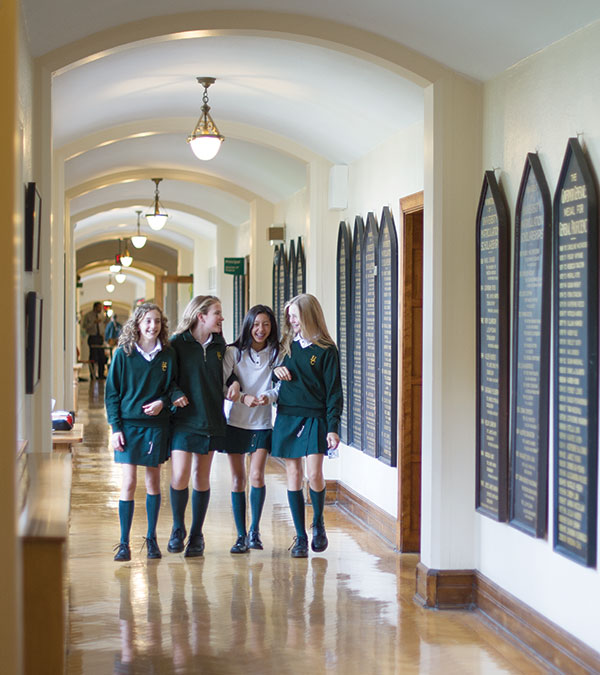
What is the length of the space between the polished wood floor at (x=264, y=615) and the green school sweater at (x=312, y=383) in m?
0.99

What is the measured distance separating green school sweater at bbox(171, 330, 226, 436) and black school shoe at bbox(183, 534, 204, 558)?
29.0 inches

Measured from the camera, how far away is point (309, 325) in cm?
643

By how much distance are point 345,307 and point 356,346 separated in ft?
1.55

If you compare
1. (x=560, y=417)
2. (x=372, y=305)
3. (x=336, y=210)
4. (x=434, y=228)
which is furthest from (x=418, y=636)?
(x=336, y=210)

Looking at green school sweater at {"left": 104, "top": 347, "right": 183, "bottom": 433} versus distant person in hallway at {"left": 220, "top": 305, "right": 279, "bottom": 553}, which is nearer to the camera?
green school sweater at {"left": 104, "top": 347, "right": 183, "bottom": 433}

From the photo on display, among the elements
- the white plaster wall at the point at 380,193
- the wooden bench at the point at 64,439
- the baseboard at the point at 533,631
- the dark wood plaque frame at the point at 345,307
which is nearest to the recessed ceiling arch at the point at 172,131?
the white plaster wall at the point at 380,193

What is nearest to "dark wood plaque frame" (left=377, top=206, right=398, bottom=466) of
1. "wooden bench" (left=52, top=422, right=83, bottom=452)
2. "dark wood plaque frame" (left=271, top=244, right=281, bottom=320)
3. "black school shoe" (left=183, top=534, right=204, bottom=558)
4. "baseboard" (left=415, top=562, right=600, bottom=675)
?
"black school shoe" (left=183, top=534, right=204, bottom=558)

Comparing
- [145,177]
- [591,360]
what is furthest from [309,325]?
[145,177]

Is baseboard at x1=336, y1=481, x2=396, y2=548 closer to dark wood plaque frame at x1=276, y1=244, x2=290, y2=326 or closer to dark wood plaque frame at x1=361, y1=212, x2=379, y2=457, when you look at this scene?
dark wood plaque frame at x1=361, y1=212, x2=379, y2=457

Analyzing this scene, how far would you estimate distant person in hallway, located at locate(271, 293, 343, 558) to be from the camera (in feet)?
20.9

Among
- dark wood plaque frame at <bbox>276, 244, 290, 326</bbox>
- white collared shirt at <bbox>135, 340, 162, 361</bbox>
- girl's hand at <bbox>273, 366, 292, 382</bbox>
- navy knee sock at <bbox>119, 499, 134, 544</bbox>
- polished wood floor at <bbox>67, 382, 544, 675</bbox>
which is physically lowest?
polished wood floor at <bbox>67, 382, 544, 675</bbox>

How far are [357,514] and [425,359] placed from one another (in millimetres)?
2687

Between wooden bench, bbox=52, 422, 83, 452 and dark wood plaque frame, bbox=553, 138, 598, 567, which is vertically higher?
dark wood plaque frame, bbox=553, 138, 598, 567

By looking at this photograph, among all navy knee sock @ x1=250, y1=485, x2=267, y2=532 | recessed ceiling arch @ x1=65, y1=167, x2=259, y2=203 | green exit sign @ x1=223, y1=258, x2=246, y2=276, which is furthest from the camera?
green exit sign @ x1=223, y1=258, x2=246, y2=276
